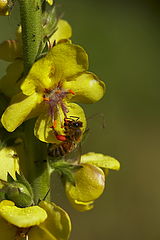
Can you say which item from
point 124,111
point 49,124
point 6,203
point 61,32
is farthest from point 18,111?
point 124,111

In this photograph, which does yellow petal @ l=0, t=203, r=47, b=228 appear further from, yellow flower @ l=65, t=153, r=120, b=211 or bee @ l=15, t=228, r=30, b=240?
yellow flower @ l=65, t=153, r=120, b=211

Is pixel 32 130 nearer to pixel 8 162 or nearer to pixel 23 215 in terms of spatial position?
pixel 8 162

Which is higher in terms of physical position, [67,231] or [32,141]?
[32,141]

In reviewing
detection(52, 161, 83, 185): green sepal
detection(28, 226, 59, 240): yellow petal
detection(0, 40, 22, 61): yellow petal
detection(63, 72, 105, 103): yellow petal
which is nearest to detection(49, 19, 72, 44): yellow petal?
detection(0, 40, 22, 61): yellow petal

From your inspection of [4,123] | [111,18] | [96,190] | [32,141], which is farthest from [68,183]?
[111,18]

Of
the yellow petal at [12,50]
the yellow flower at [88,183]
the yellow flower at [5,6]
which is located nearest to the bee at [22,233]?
the yellow flower at [88,183]

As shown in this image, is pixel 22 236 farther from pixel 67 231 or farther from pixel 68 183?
pixel 68 183
